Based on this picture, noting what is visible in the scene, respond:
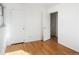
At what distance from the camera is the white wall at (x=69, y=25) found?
8.15 feet

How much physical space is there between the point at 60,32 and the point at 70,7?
0.95 metres

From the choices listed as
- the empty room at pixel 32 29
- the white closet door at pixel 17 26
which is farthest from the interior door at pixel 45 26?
the white closet door at pixel 17 26

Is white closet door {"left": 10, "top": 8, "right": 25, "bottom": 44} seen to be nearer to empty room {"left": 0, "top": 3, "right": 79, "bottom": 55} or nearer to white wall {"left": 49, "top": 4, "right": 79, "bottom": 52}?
empty room {"left": 0, "top": 3, "right": 79, "bottom": 55}

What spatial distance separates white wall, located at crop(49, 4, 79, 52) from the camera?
2484mm

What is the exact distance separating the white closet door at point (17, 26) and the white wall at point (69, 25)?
1146 millimetres

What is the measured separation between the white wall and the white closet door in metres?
1.15

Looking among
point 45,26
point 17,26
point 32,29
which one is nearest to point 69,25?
point 45,26

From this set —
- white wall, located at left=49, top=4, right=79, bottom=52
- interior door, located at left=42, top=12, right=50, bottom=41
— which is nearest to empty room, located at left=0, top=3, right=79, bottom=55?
white wall, located at left=49, top=4, right=79, bottom=52

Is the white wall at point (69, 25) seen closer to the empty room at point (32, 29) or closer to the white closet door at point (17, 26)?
the empty room at point (32, 29)

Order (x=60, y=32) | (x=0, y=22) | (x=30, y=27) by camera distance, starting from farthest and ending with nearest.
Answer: (x=60, y=32) → (x=30, y=27) → (x=0, y=22)

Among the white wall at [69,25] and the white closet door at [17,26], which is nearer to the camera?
the white closet door at [17,26]

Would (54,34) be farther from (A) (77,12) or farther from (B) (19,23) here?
(B) (19,23)

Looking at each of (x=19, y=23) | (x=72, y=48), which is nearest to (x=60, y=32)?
(x=72, y=48)
